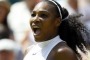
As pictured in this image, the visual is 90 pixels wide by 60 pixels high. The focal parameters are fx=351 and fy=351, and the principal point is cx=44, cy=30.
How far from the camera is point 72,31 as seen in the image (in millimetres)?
3637

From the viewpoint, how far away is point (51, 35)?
3.50m

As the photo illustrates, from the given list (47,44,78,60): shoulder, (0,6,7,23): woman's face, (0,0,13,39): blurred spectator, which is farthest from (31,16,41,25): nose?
(0,6,7,23): woman's face

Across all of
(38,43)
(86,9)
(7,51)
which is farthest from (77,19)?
(86,9)

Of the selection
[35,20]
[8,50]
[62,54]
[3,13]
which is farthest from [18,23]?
[62,54]

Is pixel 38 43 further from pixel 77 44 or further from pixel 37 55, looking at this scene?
pixel 77 44

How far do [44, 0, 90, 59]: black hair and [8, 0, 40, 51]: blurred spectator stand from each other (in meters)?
1.95

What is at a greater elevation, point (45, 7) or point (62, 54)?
point (45, 7)

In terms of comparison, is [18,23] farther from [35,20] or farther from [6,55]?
[35,20]

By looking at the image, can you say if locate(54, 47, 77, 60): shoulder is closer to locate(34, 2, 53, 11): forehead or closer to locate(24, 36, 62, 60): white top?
locate(24, 36, 62, 60): white top

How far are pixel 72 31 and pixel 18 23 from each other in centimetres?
259

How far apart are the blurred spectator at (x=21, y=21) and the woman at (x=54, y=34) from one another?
1.98 m

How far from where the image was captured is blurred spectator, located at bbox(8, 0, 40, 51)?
5765 mm

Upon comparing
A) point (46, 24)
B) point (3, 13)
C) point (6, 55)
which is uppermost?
point (46, 24)

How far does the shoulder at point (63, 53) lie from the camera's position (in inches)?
129
